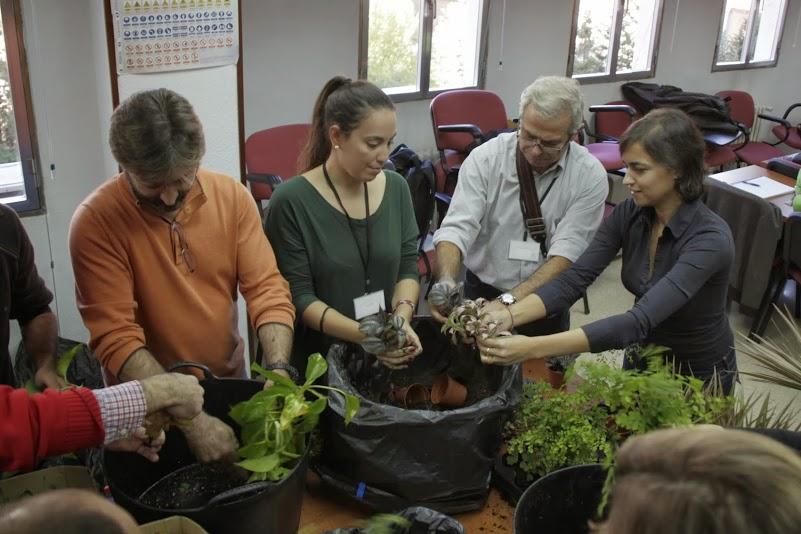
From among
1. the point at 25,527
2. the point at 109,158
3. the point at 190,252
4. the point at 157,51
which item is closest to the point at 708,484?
the point at 25,527

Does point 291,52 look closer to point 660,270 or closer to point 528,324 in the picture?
point 528,324

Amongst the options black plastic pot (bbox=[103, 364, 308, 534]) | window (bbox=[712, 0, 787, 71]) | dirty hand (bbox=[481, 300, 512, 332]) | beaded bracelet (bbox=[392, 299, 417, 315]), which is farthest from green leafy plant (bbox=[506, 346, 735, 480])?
window (bbox=[712, 0, 787, 71])

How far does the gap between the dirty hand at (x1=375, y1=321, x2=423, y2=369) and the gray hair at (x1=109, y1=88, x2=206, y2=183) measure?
0.59 m

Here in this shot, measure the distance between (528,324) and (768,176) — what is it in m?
2.90

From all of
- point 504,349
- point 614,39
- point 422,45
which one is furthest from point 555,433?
point 614,39

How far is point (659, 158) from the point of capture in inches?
71.4

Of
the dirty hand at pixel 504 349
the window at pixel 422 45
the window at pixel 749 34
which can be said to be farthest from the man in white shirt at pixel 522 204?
the window at pixel 749 34

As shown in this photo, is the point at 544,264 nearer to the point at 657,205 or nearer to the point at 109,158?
the point at 657,205

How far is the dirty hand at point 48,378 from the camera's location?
1552mm

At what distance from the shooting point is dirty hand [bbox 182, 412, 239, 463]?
4.33 feet

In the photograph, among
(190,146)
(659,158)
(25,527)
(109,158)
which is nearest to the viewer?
(25,527)

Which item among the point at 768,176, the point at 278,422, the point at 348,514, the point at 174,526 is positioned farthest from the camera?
the point at 768,176

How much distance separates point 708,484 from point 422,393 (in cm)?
98

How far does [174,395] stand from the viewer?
1.26 m
